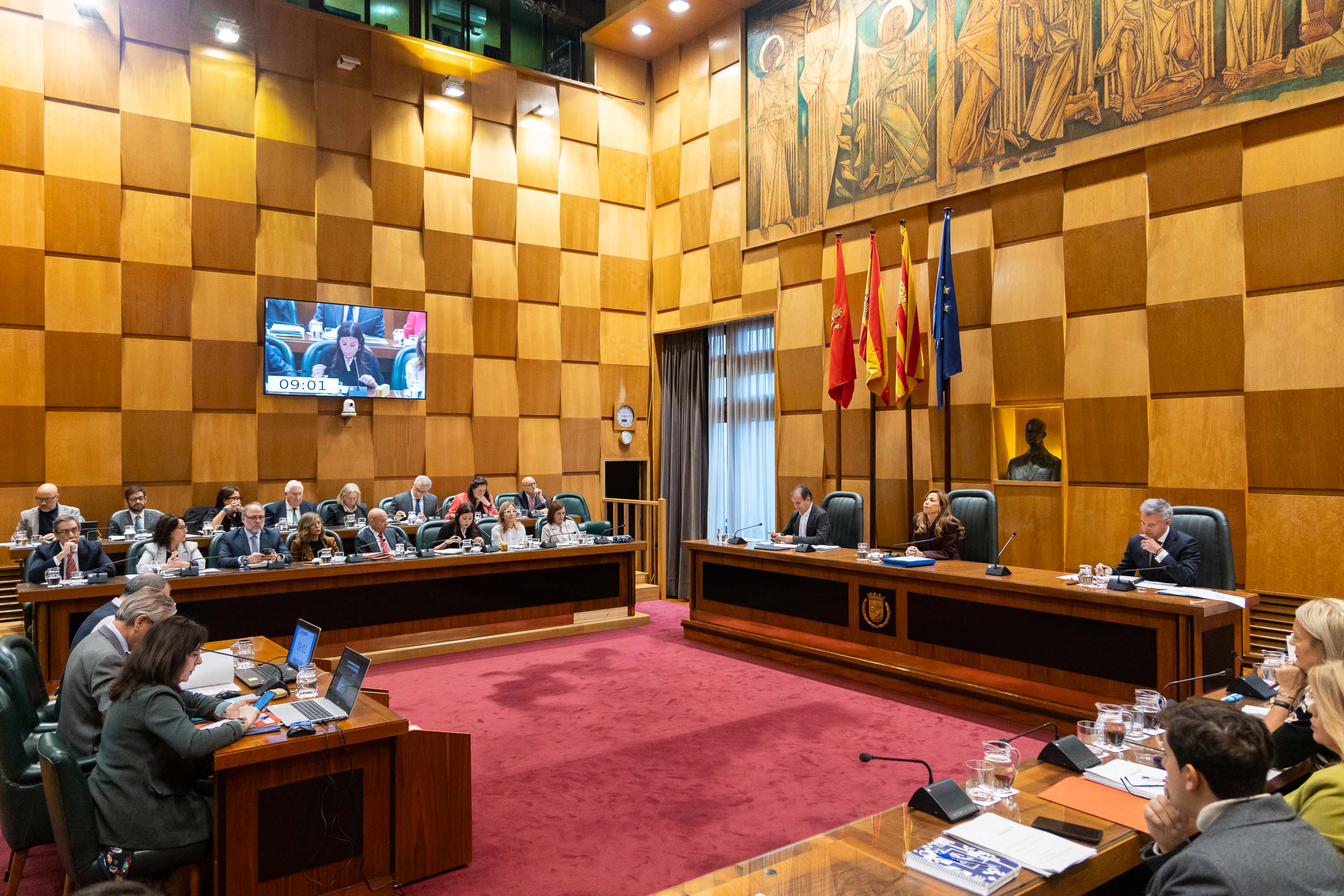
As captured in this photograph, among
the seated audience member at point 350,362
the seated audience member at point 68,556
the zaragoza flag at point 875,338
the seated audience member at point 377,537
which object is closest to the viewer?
the seated audience member at point 68,556

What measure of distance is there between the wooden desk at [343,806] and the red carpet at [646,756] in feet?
0.59

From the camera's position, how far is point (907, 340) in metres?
7.03

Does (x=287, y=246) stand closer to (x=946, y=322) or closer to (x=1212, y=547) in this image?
Result: (x=946, y=322)

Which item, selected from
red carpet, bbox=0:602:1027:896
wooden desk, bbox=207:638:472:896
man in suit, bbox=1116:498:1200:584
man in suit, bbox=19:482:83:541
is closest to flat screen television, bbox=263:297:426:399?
man in suit, bbox=19:482:83:541

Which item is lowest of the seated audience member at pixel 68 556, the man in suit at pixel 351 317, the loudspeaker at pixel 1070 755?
the loudspeaker at pixel 1070 755

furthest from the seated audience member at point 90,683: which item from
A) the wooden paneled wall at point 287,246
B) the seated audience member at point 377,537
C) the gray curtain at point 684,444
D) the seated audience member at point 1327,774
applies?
the gray curtain at point 684,444

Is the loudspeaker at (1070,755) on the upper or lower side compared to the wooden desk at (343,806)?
upper

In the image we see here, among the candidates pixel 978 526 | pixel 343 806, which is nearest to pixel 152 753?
pixel 343 806

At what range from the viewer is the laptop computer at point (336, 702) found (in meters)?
2.95

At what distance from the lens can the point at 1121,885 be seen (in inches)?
88.9

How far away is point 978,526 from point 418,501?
5478mm

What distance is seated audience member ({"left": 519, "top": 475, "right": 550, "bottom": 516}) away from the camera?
912 centimetres

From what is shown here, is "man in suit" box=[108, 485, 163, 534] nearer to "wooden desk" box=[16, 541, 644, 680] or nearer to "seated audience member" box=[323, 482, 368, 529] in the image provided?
"seated audience member" box=[323, 482, 368, 529]

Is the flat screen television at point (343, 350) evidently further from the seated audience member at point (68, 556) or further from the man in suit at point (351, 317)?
the seated audience member at point (68, 556)
